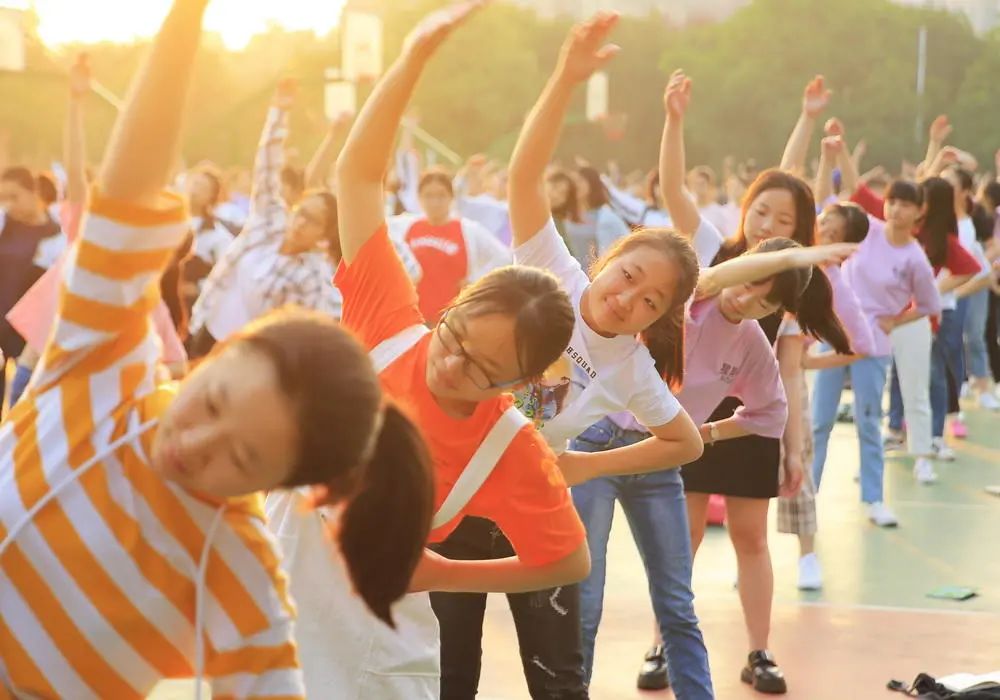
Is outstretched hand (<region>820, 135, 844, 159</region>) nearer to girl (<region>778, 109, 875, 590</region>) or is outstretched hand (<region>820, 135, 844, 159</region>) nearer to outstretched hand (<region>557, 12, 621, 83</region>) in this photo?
girl (<region>778, 109, 875, 590</region>)

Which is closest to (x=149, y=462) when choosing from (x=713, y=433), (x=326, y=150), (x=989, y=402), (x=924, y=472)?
(x=713, y=433)

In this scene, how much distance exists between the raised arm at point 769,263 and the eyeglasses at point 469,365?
610 mm

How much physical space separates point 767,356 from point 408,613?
2216mm

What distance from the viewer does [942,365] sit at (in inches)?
434

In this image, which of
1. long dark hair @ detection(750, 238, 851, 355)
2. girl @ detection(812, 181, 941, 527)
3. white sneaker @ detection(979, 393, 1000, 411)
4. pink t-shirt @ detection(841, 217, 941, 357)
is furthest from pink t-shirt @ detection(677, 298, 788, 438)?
white sneaker @ detection(979, 393, 1000, 411)

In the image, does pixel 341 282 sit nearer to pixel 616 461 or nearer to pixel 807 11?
pixel 616 461

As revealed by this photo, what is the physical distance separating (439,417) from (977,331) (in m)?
11.0

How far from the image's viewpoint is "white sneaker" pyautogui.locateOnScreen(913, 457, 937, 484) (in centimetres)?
973

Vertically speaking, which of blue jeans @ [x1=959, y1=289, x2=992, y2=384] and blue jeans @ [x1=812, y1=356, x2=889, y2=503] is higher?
blue jeans @ [x1=812, y1=356, x2=889, y2=503]

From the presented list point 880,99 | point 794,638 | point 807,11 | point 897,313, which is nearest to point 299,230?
point 794,638

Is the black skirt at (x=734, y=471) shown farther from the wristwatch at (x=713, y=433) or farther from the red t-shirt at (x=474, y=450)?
the red t-shirt at (x=474, y=450)

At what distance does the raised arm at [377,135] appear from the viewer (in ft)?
8.93

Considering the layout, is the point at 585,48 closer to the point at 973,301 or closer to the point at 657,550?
the point at 657,550

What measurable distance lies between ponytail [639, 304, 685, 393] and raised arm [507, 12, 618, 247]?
44 centimetres
